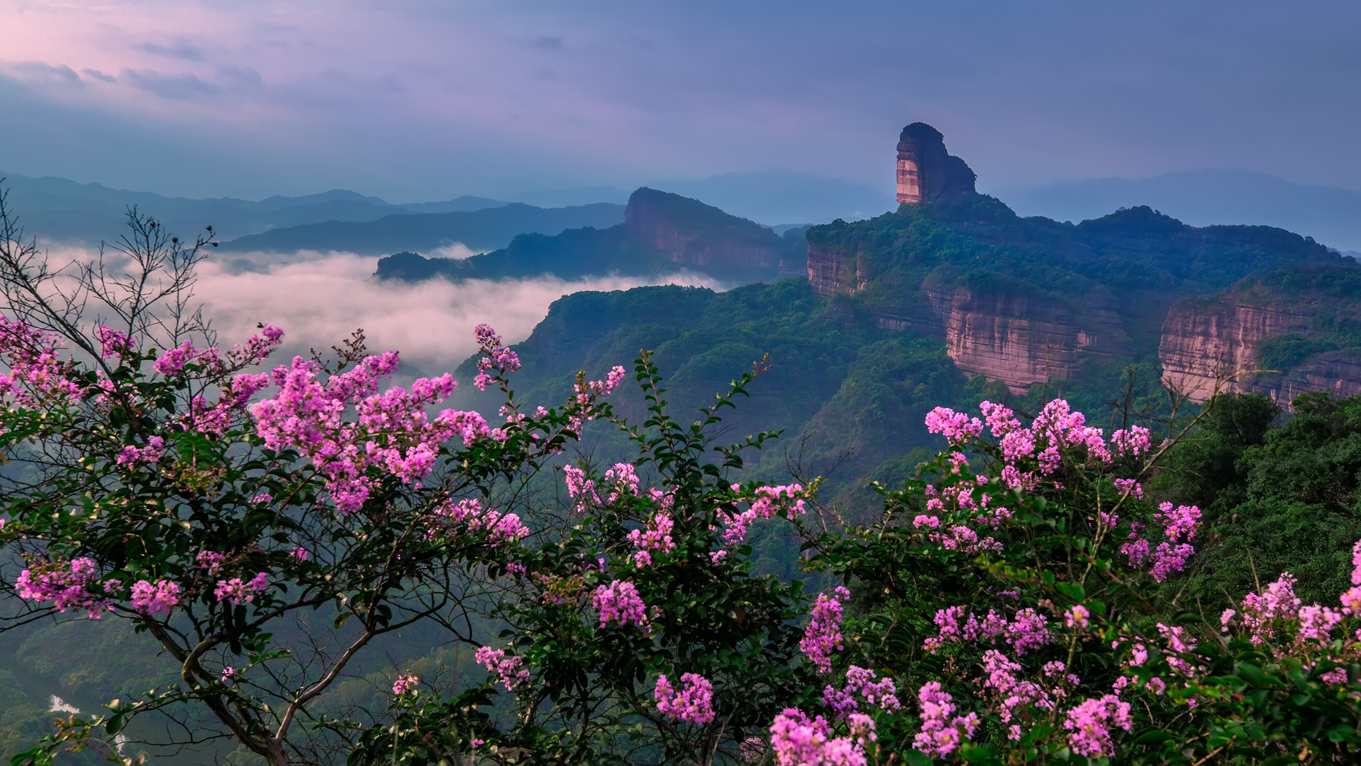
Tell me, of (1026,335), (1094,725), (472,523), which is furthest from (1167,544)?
(1026,335)

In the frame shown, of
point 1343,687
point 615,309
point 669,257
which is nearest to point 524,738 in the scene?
point 1343,687

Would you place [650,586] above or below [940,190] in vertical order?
below

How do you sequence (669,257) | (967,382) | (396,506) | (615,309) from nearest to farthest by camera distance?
(396,506) → (967,382) → (615,309) → (669,257)

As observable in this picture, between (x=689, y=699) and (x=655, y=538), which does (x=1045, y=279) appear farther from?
(x=689, y=699)

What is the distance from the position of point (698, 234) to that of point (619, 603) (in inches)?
7343

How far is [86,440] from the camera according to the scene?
3609 millimetres

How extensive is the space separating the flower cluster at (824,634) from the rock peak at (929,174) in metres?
144

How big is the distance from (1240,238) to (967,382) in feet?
283

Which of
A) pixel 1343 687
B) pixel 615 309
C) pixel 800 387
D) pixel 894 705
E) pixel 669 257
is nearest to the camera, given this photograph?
pixel 1343 687

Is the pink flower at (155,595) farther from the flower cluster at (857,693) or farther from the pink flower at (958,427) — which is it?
the pink flower at (958,427)

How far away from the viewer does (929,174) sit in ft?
447

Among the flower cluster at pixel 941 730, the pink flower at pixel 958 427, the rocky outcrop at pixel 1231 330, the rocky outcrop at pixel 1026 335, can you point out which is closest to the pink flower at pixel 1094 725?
the flower cluster at pixel 941 730

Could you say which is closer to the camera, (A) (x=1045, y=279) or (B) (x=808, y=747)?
(B) (x=808, y=747)

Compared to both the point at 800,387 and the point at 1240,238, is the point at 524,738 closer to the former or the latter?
the point at 800,387
